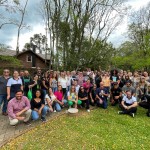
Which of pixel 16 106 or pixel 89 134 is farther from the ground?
pixel 16 106

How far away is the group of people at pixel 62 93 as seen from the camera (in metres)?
8.51

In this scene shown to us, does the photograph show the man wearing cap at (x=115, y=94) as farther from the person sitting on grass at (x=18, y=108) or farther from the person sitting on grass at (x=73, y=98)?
the person sitting on grass at (x=18, y=108)

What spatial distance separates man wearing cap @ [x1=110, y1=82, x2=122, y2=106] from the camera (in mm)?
11492

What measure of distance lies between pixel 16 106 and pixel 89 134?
9.39 ft

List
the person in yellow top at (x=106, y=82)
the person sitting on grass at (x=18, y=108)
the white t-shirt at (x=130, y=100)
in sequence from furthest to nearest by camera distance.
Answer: the person in yellow top at (x=106, y=82) → the white t-shirt at (x=130, y=100) → the person sitting on grass at (x=18, y=108)

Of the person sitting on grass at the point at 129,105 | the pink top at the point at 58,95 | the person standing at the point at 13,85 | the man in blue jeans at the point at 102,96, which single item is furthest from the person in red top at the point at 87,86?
the person standing at the point at 13,85

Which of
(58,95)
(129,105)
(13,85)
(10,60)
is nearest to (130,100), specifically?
(129,105)

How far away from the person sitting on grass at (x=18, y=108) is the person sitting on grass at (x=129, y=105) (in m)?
4.49

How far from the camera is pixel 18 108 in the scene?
7789 mm

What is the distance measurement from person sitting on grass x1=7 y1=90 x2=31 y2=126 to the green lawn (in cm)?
68

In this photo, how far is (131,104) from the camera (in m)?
10.1

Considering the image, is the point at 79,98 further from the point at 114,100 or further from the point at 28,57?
the point at 28,57

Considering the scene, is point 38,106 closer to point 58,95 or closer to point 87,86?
point 58,95

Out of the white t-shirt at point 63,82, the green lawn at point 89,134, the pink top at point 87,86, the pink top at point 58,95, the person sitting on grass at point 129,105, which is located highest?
the white t-shirt at point 63,82
